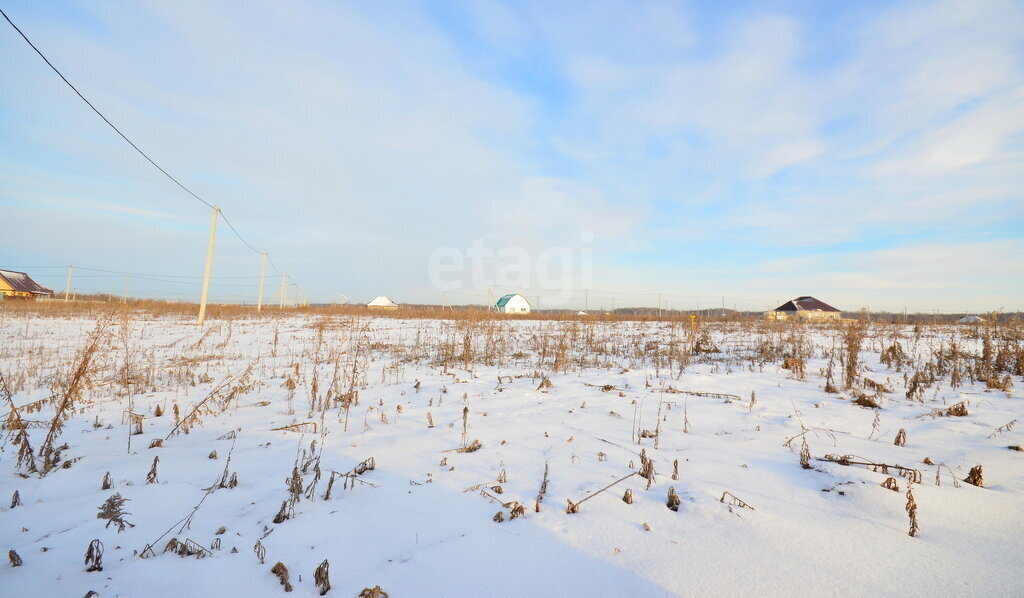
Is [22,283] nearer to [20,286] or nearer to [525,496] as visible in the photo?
[20,286]

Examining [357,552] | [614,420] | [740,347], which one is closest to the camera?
[357,552]

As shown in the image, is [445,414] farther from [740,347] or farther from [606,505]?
[740,347]

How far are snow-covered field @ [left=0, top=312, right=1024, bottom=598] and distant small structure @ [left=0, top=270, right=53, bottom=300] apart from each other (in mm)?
58577

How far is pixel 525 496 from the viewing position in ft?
7.25

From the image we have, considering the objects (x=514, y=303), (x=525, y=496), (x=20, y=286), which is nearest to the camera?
(x=525, y=496)

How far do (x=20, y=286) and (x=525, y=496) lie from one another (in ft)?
221

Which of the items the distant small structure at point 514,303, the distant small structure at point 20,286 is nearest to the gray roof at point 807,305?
the distant small structure at point 514,303

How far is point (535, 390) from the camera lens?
199 inches

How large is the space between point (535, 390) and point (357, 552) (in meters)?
3.49

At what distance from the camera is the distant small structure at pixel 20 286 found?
135 ft

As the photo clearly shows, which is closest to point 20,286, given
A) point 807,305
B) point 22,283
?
point 22,283

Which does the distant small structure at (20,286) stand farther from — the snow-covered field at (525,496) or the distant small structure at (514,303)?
the snow-covered field at (525,496)

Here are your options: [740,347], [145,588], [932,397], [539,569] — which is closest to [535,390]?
[539,569]

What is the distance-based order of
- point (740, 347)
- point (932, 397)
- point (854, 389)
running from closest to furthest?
point (932, 397), point (854, 389), point (740, 347)
